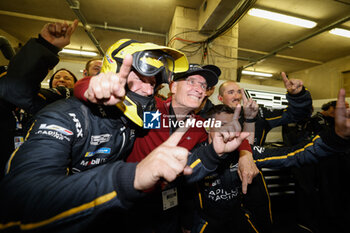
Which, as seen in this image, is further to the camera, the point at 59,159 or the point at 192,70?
the point at 192,70

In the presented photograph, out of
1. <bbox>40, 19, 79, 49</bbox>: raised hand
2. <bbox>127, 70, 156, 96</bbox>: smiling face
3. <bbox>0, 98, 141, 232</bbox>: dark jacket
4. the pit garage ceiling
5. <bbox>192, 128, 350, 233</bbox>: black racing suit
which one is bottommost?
<bbox>192, 128, 350, 233</bbox>: black racing suit

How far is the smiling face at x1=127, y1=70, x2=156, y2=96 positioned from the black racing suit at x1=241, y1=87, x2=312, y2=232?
71.8 inches

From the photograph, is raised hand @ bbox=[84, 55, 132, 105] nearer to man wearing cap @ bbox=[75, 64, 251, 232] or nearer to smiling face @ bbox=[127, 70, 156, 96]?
smiling face @ bbox=[127, 70, 156, 96]

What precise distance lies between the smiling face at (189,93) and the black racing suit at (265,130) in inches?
50.0

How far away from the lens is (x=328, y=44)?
21.8ft

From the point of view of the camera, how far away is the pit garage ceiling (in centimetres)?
432

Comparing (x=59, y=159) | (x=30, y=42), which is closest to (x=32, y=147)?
(x=59, y=159)

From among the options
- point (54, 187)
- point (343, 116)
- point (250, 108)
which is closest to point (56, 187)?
point (54, 187)

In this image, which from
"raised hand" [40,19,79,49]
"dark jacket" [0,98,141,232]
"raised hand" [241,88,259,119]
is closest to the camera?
"dark jacket" [0,98,141,232]

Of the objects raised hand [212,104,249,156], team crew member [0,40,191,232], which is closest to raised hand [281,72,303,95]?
raised hand [212,104,249,156]

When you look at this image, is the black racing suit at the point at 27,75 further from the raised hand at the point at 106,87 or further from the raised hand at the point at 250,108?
the raised hand at the point at 250,108

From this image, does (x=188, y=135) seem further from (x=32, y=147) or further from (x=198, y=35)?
(x=198, y=35)

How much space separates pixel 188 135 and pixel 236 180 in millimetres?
748

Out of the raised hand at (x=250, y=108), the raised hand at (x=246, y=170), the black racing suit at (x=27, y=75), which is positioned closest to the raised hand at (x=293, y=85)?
the raised hand at (x=250, y=108)
